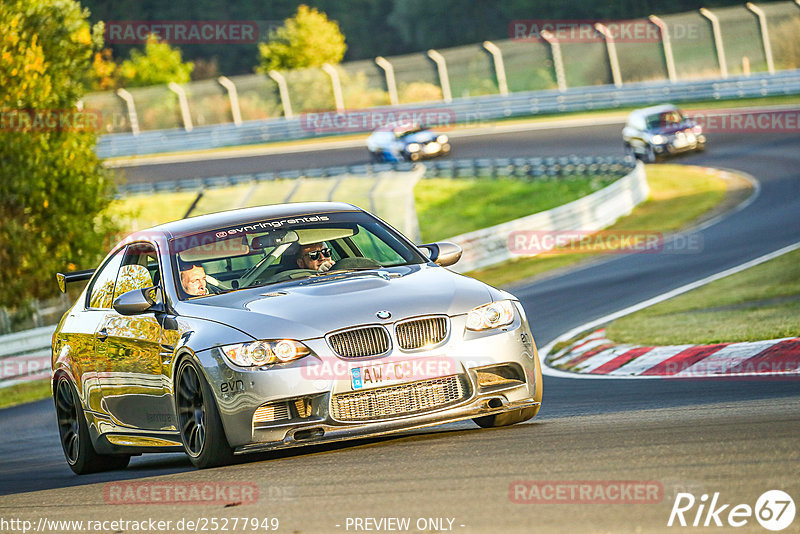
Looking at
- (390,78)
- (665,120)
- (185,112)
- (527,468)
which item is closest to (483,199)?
(665,120)

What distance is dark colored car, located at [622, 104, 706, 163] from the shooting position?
37906 mm

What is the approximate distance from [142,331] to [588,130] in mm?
39506

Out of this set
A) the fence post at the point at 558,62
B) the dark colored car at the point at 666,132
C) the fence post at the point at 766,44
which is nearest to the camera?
the dark colored car at the point at 666,132

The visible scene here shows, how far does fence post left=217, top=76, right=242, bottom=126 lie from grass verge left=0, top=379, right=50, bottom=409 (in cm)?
3740

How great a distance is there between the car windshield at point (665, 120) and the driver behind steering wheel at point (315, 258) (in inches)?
1214

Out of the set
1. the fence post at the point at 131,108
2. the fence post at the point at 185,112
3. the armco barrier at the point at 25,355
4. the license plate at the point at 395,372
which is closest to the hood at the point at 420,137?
the fence post at the point at 185,112

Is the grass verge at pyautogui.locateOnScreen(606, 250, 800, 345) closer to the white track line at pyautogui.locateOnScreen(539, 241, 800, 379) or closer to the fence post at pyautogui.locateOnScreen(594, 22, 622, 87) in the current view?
the white track line at pyautogui.locateOnScreen(539, 241, 800, 379)

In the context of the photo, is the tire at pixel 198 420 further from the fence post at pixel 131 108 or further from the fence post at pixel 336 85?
the fence post at pixel 131 108

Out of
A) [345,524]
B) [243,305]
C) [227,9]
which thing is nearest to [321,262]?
[243,305]

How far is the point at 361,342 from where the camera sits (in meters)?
6.89

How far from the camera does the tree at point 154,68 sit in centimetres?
7381

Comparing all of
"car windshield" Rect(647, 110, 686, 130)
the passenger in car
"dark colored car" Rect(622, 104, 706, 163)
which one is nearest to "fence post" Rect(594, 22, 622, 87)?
"dark colored car" Rect(622, 104, 706, 163)

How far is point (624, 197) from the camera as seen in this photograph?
3125 cm

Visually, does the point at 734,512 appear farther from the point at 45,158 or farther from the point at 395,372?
the point at 45,158
